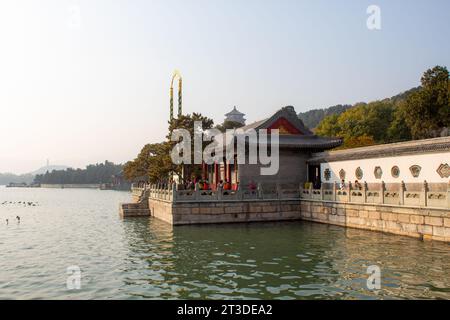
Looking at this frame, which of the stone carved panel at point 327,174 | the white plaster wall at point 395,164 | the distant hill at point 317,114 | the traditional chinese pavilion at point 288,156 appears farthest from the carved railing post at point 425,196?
the distant hill at point 317,114

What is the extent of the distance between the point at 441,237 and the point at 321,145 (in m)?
13.2

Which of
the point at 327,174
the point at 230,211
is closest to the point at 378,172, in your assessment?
the point at 327,174

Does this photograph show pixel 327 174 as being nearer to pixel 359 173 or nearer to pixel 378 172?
pixel 359 173

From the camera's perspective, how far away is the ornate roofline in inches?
793

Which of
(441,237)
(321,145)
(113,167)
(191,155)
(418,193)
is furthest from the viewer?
Answer: (113,167)

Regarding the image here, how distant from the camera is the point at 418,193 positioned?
18.7 meters

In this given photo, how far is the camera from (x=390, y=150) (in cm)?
2303

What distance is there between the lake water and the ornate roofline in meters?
4.88

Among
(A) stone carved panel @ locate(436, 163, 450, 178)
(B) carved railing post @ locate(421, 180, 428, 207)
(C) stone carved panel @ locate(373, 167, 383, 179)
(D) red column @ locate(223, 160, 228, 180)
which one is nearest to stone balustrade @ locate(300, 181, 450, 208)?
(B) carved railing post @ locate(421, 180, 428, 207)

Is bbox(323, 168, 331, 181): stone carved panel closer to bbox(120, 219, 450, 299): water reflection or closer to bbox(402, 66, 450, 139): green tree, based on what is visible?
bbox(120, 219, 450, 299): water reflection

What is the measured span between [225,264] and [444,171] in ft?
39.5

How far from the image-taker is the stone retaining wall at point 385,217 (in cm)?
1772
